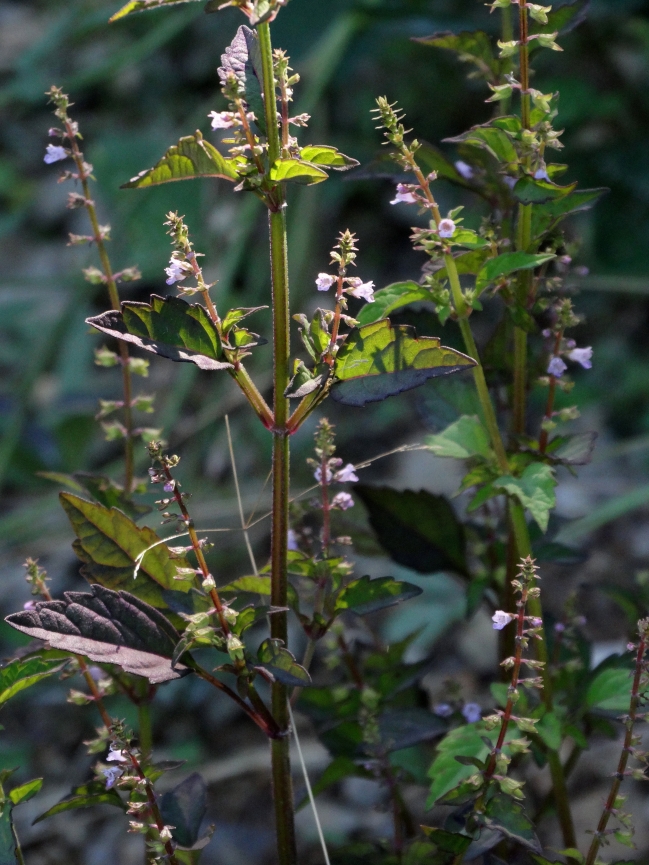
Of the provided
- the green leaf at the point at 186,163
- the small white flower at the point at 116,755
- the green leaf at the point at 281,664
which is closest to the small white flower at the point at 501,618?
the green leaf at the point at 281,664

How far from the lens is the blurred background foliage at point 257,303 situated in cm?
220

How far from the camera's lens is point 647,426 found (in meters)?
2.64

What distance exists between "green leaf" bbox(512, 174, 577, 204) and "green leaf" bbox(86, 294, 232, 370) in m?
0.37

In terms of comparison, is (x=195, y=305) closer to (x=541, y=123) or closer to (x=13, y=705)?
(x=541, y=123)

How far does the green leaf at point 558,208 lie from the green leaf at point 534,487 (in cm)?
28

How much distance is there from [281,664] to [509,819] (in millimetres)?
289

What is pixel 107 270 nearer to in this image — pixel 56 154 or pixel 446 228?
pixel 56 154

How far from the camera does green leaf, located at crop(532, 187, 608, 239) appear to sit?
107 cm

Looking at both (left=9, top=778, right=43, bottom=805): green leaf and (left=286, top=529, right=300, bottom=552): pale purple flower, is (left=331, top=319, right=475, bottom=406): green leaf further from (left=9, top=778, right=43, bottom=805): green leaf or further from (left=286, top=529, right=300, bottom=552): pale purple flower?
(left=9, top=778, right=43, bottom=805): green leaf

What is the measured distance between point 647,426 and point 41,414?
193 cm

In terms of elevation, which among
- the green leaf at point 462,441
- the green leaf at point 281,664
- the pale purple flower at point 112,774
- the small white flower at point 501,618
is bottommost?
the pale purple flower at point 112,774

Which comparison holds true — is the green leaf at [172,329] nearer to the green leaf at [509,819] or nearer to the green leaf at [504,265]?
the green leaf at [504,265]

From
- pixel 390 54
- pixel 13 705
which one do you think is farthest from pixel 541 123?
pixel 390 54

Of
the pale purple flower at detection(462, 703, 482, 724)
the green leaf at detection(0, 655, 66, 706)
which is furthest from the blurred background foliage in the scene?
the green leaf at detection(0, 655, 66, 706)
